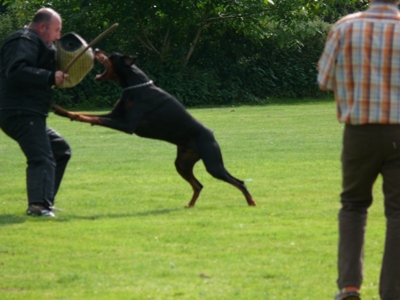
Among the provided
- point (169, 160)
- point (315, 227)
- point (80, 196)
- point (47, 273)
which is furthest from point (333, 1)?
point (47, 273)

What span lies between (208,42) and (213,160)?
23663mm

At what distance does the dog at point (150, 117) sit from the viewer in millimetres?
9641

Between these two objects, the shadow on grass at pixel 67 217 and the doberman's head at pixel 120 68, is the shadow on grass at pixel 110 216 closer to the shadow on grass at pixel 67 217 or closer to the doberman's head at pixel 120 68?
the shadow on grass at pixel 67 217

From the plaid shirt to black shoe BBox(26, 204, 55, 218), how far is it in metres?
4.62

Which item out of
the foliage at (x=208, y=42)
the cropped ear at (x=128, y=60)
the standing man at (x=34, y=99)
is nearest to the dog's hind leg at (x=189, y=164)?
the cropped ear at (x=128, y=60)

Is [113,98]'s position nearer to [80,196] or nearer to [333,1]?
[333,1]

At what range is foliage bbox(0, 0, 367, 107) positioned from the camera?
102 ft

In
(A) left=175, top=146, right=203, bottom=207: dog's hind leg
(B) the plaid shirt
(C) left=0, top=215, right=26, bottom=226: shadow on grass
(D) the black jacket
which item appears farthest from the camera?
(A) left=175, top=146, right=203, bottom=207: dog's hind leg

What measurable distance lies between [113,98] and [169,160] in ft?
52.7

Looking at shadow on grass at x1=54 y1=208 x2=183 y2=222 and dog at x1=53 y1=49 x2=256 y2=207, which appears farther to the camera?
dog at x1=53 y1=49 x2=256 y2=207

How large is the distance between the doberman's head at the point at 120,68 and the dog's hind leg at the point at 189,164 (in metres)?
0.99

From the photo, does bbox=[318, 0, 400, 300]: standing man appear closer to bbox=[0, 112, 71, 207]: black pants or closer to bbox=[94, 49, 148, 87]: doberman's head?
bbox=[94, 49, 148, 87]: doberman's head

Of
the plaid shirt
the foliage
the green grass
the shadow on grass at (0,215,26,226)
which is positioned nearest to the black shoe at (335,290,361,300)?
the green grass

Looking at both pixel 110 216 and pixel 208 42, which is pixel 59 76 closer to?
pixel 110 216
